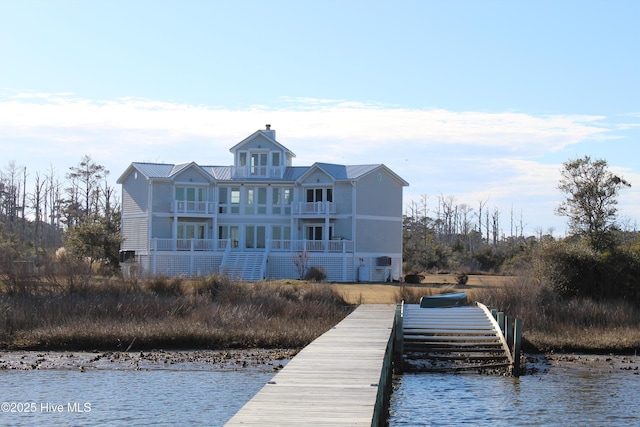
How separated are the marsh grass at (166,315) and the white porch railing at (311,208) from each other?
77.5 feet

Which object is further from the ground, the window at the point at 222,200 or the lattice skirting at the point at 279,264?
the window at the point at 222,200

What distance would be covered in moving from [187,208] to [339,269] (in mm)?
11066

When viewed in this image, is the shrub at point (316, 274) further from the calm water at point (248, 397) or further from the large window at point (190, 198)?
A: the calm water at point (248, 397)

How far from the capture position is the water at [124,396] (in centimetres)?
1623

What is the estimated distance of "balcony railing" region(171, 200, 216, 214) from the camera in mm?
59188

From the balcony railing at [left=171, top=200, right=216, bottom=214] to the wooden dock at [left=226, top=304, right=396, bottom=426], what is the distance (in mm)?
39525

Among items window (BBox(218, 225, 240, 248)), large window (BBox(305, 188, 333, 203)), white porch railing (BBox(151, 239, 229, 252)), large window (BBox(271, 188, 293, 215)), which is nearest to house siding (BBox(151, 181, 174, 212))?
white porch railing (BBox(151, 239, 229, 252))

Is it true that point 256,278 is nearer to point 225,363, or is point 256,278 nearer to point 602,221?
point 602,221

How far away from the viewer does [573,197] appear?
5406cm

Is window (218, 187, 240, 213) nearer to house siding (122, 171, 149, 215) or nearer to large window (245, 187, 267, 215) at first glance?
large window (245, 187, 267, 215)

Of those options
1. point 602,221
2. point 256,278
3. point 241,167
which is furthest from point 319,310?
point 241,167

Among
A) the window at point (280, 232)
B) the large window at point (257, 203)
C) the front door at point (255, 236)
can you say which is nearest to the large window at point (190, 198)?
the large window at point (257, 203)

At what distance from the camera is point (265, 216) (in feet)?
201

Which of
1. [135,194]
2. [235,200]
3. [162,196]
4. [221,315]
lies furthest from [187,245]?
[221,315]
